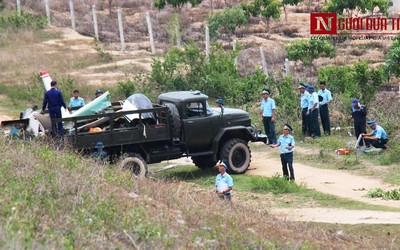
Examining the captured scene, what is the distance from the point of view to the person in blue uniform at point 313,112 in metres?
24.9

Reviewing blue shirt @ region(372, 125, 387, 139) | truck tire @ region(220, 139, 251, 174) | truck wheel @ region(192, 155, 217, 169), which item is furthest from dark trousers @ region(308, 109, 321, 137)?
truck wheel @ region(192, 155, 217, 169)

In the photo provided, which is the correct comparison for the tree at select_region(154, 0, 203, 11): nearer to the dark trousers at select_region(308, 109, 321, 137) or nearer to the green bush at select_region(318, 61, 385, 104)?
the green bush at select_region(318, 61, 385, 104)

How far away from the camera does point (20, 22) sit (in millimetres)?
37438

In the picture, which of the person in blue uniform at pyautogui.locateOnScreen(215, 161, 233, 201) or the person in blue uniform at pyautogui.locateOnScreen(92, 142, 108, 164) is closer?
the person in blue uniform at pyautogui.locateOnScreen(215, 161, 233, 201)

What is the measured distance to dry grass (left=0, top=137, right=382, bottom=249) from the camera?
11409 millimetres

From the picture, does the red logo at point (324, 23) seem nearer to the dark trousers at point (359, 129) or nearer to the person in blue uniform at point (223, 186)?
the dark trousers at point (359, 129)

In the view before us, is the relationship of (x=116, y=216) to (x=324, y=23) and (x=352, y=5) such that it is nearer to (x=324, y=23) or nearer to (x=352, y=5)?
(x=324, y=23)

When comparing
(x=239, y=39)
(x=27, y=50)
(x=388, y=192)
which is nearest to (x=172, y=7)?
(x=239, y=39)

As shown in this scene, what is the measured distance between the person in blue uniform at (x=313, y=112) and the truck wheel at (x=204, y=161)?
437 centimetres

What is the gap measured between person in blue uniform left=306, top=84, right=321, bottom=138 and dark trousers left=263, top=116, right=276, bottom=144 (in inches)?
49.0

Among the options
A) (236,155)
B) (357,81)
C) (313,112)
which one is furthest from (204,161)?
(357,81)

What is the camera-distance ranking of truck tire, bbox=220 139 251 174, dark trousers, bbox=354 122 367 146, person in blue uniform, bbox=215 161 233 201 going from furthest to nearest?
dark trousers, bbox=354 122 367 146, truck tire, bbox=220 139 251 174, person in blue uniform, bbox=215 161 233 201

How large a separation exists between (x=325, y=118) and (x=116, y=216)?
13906 mm

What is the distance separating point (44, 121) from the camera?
1959cm
